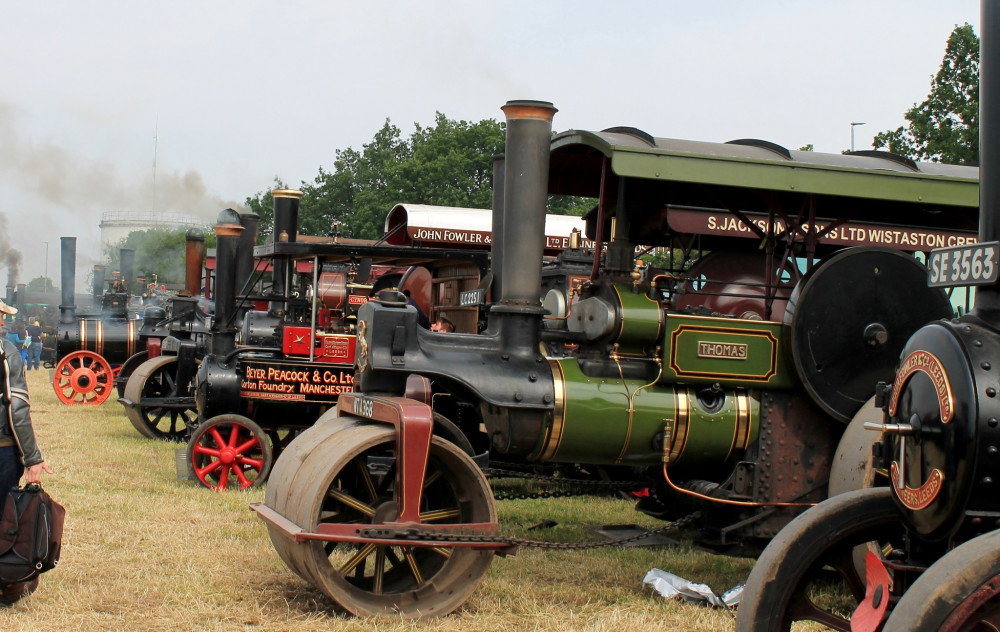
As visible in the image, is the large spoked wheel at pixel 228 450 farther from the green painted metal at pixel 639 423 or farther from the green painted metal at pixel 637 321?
the green painted metal at pixel 637 321

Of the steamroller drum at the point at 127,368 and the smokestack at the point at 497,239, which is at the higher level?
the smokestack at the point at 497,239

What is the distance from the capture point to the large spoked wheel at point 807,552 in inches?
109

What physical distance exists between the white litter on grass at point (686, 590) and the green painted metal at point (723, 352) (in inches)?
32.5

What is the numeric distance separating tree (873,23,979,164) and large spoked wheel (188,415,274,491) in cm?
1594

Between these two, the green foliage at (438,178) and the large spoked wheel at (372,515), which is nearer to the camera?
the large spoked wheel at (372,515)

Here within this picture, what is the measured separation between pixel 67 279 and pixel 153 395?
23.1ft

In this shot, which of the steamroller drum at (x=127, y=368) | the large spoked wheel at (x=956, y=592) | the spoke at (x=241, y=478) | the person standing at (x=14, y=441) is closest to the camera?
the large spoked wheel at (x=956, y=592)

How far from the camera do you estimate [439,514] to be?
171 inches

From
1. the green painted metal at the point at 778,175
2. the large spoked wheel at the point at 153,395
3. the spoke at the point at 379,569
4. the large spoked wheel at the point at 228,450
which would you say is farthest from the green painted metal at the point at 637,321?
the large spoked wheel at the point at 153,395

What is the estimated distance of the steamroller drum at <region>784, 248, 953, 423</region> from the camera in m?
4.65

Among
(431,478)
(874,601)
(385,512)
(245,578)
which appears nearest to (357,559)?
(385,512)

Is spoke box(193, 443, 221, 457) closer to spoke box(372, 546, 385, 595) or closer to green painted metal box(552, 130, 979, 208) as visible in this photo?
spoke box(372, 546, 385, 595)

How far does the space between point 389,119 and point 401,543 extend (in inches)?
1539

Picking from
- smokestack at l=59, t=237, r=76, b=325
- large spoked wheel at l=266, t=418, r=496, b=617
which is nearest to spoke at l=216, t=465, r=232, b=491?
large spoked wheel at l=266, t=418, r=496, b=617
